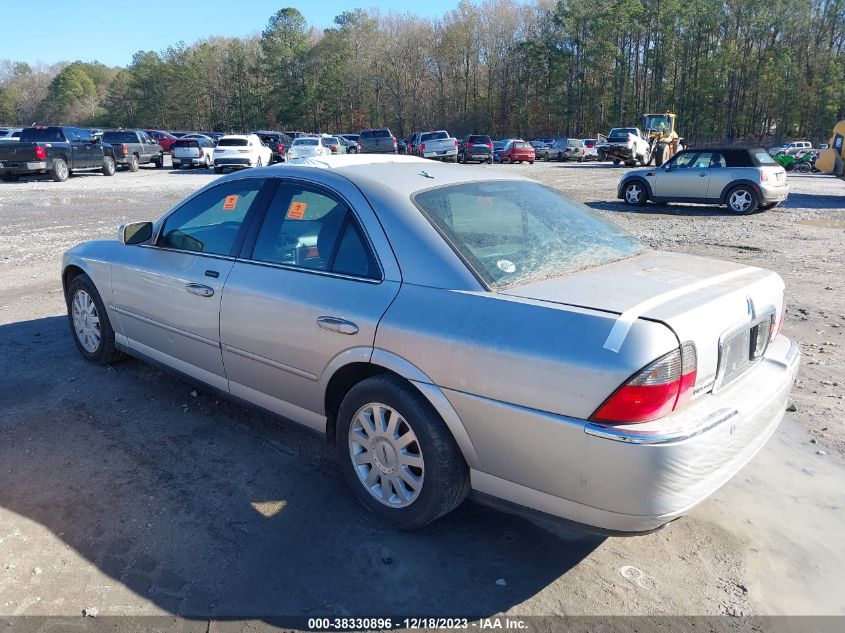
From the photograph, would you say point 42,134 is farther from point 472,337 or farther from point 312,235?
point 472,337

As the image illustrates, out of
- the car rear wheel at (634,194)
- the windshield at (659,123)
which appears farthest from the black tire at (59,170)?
the windshield at (659,123)

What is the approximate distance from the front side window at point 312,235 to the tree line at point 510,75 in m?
71.4

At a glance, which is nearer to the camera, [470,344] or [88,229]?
[470,344]

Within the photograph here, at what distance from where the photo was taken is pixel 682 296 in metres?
2.71

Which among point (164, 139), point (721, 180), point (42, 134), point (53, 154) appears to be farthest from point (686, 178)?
point (164, 139)

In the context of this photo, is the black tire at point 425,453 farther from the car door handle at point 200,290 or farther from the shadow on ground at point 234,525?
the car door handle at point 200,290

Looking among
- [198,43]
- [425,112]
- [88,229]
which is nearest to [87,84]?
[198,43]

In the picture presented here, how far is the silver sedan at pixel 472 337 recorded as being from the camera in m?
2.42

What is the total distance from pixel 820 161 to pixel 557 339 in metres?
21.3

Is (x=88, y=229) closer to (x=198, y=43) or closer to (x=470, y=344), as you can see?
(x=470, y=344)

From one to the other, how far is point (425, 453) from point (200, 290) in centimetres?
189

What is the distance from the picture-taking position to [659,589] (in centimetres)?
274

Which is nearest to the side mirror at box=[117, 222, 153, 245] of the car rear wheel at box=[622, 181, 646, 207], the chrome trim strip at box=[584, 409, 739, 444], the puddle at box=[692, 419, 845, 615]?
the chrome trim strip at box=[584, 409, 739, 444]

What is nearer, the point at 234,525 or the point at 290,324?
the point at 234,525
